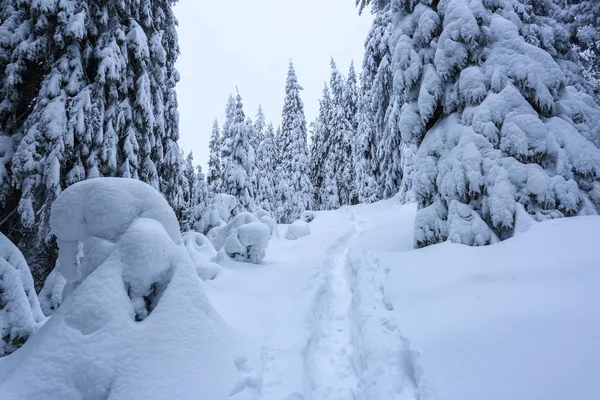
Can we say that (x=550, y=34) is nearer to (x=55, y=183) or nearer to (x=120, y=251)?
(x=120, y=251)

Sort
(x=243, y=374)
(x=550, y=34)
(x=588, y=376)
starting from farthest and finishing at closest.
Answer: (x=550, y=34) < (x=243, y=374) < (x=588, y=376)

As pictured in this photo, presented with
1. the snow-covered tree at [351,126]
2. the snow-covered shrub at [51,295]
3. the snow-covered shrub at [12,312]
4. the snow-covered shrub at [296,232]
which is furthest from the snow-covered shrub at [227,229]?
the snow-covered tree at [351,126]

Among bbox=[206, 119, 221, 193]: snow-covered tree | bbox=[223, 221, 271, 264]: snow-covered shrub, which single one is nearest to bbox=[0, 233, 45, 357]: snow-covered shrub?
bbox=[223, 221, 271, 264]: snow-covered shrub

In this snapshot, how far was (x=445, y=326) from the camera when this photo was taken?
3.92m

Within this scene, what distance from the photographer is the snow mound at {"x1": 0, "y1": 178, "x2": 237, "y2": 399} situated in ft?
9.19

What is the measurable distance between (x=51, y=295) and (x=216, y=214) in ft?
26.0

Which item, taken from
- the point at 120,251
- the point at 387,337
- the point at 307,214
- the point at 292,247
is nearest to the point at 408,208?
the point at 292,247

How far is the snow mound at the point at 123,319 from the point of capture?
280 cm

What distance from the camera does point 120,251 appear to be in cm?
344

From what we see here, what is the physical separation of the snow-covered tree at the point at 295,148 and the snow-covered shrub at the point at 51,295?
1006 inches

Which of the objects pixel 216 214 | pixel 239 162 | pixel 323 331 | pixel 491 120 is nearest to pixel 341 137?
pixel 239 162

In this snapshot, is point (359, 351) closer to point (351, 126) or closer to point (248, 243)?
point (248, 243)

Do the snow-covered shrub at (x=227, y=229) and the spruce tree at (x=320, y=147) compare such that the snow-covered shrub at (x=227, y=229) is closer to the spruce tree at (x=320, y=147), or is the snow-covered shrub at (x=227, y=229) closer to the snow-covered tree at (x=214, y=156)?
the snow-covered tree at (x=214, y=156)

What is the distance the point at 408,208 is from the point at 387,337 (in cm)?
1334
